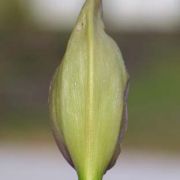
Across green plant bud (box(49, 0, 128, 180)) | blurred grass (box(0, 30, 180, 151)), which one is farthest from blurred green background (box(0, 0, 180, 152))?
green plant bud (box(49, 0, 128, 180))

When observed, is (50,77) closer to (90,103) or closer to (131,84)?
(131,84)

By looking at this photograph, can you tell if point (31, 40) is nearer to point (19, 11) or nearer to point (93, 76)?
point (19, 11)

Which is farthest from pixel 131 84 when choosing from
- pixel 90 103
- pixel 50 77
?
pixel 90 103

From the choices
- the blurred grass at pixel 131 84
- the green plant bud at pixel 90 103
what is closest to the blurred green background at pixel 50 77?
the blurred grass at pixel 131 84

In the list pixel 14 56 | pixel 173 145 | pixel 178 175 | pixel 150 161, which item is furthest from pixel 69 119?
pixel 14 56

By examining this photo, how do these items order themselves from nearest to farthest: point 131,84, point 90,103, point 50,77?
point 90,103, point 131,84, point 50,77

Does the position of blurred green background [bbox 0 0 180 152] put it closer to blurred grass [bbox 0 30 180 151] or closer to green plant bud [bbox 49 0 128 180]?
blurred grass [bbox 0 30 180 151]

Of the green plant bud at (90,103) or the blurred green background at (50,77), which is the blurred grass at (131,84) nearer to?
the blurred green background at (50,77)
